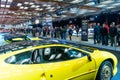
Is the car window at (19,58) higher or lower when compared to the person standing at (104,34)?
higher

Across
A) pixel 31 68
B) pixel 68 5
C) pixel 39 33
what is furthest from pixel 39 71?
pixel 39 33

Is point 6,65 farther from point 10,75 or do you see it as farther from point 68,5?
point 68,5

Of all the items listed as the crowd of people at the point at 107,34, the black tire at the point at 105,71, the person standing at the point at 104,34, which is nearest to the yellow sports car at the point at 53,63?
the black tire at the point at 105,71

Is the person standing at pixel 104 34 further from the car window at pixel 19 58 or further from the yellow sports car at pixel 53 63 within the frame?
the car window at pixel 19 58

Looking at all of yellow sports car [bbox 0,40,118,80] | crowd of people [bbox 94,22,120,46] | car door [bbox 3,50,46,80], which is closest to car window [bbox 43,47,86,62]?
yellow sports car [bbox 0,40,118,80]

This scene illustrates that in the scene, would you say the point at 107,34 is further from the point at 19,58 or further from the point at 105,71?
the point at 19,58

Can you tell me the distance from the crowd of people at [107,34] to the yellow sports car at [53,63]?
893 cm

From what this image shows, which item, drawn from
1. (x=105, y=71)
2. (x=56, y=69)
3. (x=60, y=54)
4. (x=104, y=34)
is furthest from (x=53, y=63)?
(x=104, y=34)

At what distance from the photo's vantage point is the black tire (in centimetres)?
689

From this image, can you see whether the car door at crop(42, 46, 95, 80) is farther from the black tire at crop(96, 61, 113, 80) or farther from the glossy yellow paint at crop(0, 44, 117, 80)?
the black tire at crop(96, 61, 113, 80)

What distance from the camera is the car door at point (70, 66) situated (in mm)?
5793

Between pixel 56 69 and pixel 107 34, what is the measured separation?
11.8 metres

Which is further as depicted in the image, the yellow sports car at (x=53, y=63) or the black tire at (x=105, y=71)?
the black tire at (x=105, y=71)

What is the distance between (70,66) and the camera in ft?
20.2
